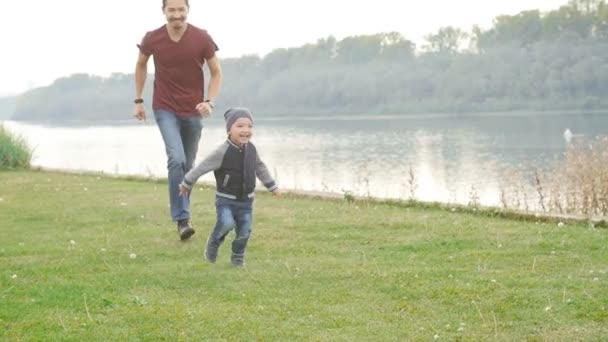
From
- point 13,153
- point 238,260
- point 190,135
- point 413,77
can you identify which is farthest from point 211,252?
point 413,77

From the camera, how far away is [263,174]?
6.16 metres

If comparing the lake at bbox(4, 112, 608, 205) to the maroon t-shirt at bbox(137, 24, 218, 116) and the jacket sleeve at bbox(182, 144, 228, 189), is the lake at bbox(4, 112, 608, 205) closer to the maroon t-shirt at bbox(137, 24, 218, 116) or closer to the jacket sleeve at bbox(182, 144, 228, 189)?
the maroon t-shirt at bbox(137, 24, 218, 116)

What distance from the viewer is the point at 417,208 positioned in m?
9.16

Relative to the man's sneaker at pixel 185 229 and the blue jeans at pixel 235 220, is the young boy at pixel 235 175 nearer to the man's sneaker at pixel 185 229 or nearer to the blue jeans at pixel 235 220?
the blue jeans at pixel 235 220

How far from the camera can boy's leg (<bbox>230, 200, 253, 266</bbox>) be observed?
5953 millimetres

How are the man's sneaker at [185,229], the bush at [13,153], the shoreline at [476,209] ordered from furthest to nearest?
the bush at [13,153] → the shoreline at [476,209] → the man's sneaker at [185,229]

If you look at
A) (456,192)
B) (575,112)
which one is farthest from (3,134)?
(575,112)

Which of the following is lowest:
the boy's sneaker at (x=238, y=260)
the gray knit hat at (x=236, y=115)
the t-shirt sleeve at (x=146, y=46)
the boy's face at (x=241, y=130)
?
the boy's sneaker at (x=238, y=260)

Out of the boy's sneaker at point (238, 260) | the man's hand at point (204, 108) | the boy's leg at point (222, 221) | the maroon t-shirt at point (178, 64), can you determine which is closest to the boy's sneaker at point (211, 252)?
the boy's leg at point (222, 221)

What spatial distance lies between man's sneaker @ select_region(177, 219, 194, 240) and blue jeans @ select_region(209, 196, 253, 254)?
1132mm

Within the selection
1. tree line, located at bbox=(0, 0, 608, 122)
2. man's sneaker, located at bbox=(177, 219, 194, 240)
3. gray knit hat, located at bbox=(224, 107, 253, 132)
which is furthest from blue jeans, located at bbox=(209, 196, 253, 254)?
tree line, located at bbox=(0, 0, 608, 122)

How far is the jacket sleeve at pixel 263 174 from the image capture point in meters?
6.10

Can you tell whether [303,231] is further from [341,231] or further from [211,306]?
[211,306]

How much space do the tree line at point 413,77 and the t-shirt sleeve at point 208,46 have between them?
61.3 meters
